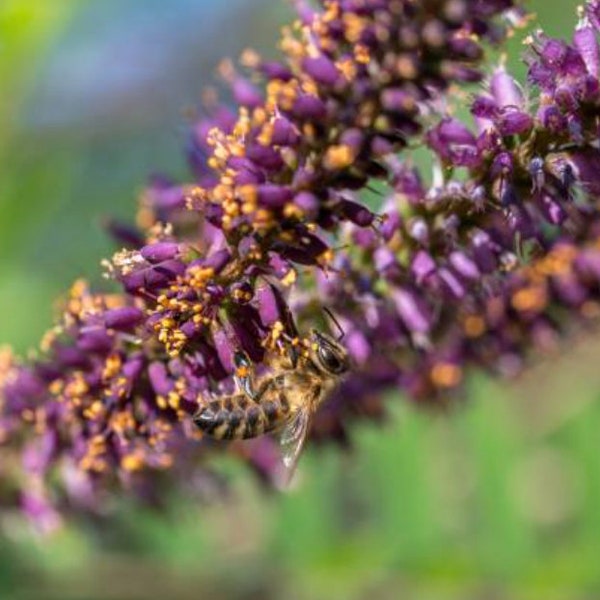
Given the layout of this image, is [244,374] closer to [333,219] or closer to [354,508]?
[333,219]

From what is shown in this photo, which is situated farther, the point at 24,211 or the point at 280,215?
the point at 24,211

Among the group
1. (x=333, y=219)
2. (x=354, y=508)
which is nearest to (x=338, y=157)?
(x=333, y=219)

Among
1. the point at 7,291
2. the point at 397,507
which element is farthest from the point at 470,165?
the point at 7,291

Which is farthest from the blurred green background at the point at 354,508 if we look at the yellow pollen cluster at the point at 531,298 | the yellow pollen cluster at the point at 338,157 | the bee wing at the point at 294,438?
the yellow pollen cluster at the point at 338,157

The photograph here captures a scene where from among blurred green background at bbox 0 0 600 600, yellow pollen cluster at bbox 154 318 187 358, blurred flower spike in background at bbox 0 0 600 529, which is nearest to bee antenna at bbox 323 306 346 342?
blurred flower spike in background at bbox 0 0 600 529

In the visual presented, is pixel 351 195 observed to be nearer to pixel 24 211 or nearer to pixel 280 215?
pixel 280 215

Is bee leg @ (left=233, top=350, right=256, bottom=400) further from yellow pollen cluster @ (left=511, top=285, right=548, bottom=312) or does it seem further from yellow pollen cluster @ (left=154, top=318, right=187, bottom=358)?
yellow pollen cluster @ (left=511, top=285, right=548, bottom=312)
